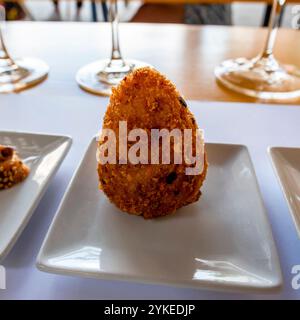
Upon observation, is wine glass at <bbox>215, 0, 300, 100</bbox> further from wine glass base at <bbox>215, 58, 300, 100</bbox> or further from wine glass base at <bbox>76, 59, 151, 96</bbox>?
wine glass base at <bbox>76, 59, 151, 96</bbox>

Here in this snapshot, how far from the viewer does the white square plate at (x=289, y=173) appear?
462 millimetres

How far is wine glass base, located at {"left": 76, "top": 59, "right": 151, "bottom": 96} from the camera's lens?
854 millimetres

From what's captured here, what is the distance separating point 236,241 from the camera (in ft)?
1.44

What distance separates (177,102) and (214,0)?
1.20 m

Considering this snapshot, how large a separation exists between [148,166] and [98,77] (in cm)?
50

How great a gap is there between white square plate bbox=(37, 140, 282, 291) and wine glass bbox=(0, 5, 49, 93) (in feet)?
1.35

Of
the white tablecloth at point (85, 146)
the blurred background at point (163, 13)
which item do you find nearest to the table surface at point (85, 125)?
the white tablecloth at point (85, 146)

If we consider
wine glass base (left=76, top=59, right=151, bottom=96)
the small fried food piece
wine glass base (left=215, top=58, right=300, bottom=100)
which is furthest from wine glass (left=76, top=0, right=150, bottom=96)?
the small fried food piece

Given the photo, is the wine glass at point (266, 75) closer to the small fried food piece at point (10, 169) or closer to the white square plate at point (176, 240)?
the white square plate at point (176, 240)

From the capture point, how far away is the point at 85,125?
737 mm

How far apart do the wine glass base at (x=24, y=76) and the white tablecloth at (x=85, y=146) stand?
3 cm

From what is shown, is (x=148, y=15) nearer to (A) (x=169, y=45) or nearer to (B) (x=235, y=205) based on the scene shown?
(A) (x=169, y=45)

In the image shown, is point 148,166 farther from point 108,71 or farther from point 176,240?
point 108,71
